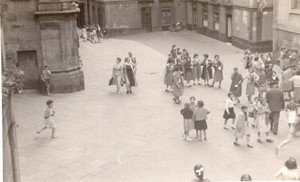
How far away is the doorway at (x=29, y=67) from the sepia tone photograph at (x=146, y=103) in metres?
0.04

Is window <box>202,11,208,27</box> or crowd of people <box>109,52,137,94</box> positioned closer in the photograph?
crowd of people <box>109,52,137,94</box>

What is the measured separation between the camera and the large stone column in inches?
802

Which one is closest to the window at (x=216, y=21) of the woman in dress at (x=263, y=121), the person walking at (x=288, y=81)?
the person walking at (x=288, y=81)

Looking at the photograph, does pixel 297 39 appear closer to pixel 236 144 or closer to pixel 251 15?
pixel 251 15

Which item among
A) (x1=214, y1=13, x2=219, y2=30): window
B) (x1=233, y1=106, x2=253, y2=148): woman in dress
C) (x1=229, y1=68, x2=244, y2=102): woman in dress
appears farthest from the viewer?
(x1=214, y1=13, x2=219, y2=30): window

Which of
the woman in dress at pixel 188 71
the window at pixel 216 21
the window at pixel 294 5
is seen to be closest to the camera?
the woman in dress at pixel 188 71

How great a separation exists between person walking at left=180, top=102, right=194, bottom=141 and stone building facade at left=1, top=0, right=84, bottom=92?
7.91 m

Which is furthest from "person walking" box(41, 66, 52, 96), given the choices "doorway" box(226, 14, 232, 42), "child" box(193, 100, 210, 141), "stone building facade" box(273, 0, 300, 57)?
"doorway" box(226, 14, 232, 42)

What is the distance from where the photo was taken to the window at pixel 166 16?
43.7 meters

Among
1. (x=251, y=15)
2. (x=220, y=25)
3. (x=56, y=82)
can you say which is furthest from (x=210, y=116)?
(x=220, y=25)

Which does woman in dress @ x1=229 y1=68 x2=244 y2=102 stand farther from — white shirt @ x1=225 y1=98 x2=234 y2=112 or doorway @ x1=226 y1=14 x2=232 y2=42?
doorway @ x1=226 y1=14 x2=232 y2=42

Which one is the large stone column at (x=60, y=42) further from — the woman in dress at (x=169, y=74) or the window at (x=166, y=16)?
the window at (x=166, y=16)

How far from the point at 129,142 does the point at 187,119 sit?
189cm

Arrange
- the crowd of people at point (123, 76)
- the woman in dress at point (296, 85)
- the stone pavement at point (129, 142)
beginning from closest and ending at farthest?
the stone pavement at point (129, 142)
the woman in dress at point (296, 85)
the crowd of people at point (123, 76)
